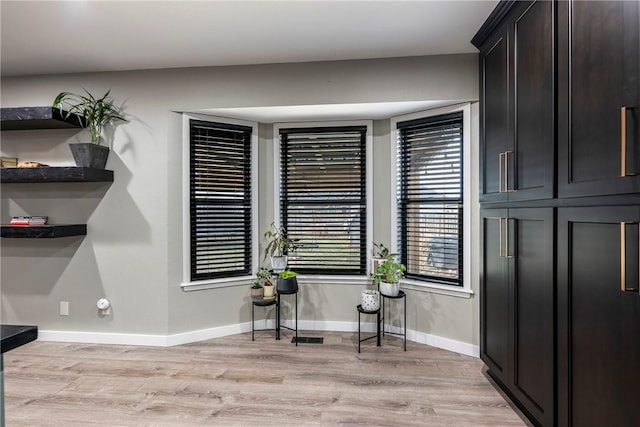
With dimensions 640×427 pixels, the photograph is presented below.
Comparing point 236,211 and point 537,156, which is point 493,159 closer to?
point 537,156

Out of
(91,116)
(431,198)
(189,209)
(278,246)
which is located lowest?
(278,246)

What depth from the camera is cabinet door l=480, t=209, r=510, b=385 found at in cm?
225

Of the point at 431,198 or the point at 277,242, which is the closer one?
the point at 431,198

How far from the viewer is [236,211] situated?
3.48 m

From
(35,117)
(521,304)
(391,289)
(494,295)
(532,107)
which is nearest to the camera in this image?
(532,107)

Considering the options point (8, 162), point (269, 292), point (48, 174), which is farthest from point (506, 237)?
point (8, 162)

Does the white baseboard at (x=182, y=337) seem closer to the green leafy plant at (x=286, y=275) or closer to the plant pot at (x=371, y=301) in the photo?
the plant pot at (x=371, y=301)

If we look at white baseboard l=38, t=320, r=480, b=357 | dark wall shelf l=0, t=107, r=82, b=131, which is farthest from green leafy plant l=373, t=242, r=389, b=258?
dark wall shelf l=0, t=107, r=82, b=131

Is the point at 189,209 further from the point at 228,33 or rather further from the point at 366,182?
the point at 366,182

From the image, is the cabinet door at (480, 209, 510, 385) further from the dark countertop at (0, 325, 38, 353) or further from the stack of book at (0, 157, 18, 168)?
the stack of book at (0, 157, 18, 168)

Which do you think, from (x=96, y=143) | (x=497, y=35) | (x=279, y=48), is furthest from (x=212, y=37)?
(x=497, y=35)

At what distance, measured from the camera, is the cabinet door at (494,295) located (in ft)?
7.37

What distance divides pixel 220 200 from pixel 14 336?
232 cm

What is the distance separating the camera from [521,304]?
2.05m
